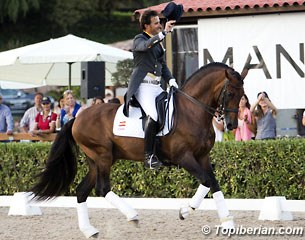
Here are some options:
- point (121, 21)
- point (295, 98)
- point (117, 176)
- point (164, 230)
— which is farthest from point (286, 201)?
point (121, 21)

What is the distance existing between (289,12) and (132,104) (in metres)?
6.43

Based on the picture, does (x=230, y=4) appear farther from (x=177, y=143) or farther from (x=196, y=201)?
(x=196, y=201)

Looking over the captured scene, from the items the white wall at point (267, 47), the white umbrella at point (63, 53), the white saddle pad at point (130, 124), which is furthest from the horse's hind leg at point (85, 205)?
the white umbrella at point (63, 53)

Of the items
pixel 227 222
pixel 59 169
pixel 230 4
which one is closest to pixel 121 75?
pixel 230 4

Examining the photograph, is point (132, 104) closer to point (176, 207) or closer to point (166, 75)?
point (166, 75)

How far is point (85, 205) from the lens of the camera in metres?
10.9

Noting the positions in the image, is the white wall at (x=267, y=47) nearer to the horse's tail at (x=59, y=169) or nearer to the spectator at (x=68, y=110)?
the spectator at (x=68, y=110)

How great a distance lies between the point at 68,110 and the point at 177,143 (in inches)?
284

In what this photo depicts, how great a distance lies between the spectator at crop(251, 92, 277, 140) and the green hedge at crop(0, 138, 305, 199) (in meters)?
1.68

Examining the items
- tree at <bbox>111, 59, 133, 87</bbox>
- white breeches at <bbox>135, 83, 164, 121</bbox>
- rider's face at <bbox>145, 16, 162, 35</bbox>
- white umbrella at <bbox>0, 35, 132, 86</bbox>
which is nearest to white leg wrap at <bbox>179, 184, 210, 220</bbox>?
white breeches at <bbox>135, 83, 164, 121</bbox>

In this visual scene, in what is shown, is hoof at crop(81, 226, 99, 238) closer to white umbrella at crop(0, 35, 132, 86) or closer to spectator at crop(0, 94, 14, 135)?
spectator at crop(0, 94, 14, 135)

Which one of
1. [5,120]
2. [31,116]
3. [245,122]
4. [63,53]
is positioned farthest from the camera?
[63,53]

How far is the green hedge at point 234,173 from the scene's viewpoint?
1308 centimetres

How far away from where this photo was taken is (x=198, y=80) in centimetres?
1075
